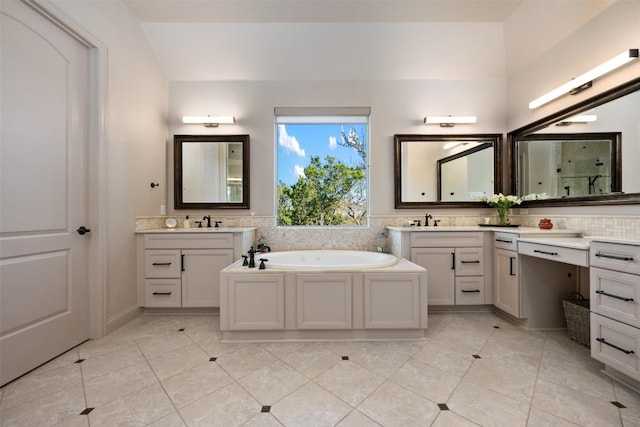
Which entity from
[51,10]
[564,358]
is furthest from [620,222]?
[51,10]

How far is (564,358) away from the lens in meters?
1.90

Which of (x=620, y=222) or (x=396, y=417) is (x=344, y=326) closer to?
(x=396, y=417)

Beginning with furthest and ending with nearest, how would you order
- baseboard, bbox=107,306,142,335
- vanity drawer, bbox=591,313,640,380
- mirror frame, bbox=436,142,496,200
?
mirror frame, bbox=436,142,496,200, baseboard, bbox=107,306,142,335, vanity drawer, bbox=591,313,640,380

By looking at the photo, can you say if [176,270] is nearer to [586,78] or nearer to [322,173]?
[322,173]

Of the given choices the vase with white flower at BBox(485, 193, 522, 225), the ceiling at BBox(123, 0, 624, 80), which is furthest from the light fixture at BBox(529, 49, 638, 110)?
the vase with white flower at BBox(485, 193, 522, 225)

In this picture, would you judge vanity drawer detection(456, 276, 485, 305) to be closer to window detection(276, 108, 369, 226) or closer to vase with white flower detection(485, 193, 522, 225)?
vase with white flower detection(485, 193, 522, 225)

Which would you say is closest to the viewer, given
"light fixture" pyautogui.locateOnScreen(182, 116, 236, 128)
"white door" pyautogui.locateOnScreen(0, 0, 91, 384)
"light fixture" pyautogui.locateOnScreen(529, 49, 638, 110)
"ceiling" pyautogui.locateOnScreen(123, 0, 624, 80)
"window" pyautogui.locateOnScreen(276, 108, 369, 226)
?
"white door" pyautogui.locateOnScreen(0, 0, 91, 384)

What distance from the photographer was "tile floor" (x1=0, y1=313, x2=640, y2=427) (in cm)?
135

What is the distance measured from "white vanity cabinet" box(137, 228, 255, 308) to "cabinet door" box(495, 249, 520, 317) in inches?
109

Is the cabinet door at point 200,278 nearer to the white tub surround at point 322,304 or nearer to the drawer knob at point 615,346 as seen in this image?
the white tub surround at point 322,304

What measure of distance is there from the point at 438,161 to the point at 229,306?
2858mm

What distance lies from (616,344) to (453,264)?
127 centimetres

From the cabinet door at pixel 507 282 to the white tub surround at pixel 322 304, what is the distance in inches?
37.8

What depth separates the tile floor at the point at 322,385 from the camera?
135 cm
